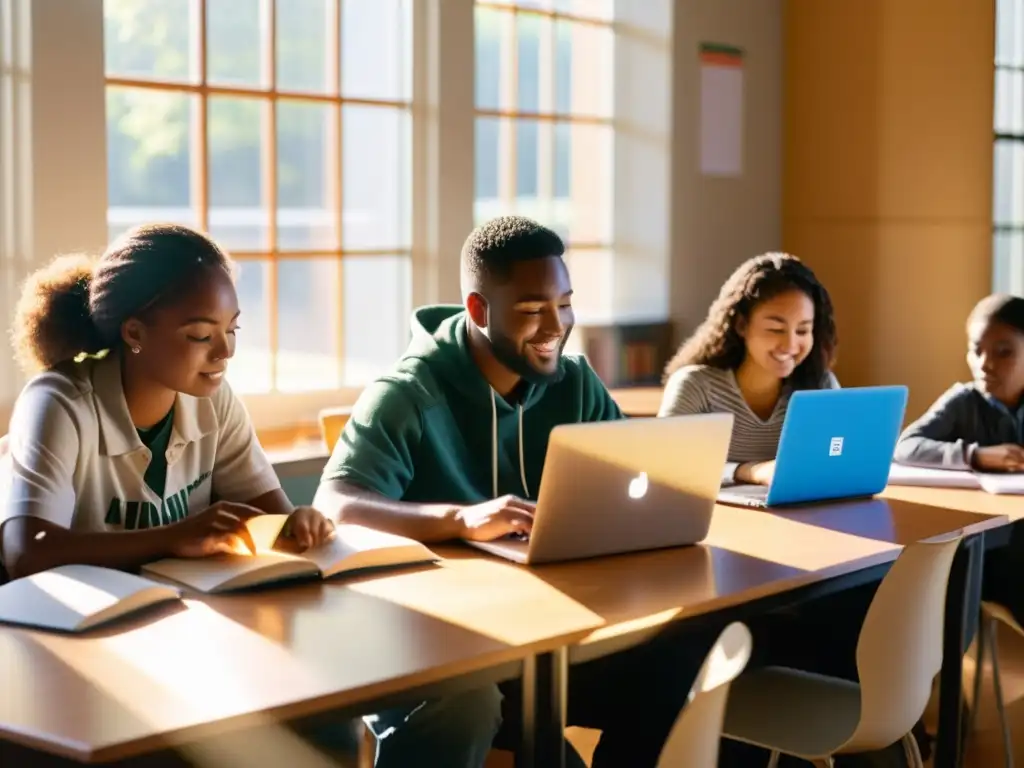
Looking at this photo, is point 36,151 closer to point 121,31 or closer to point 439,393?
point 121,31

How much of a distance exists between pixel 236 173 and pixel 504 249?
6.11 ft

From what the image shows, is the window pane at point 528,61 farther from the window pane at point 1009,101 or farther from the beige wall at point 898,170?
the window pane at point 1009,101

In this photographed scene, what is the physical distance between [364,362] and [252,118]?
87 cm

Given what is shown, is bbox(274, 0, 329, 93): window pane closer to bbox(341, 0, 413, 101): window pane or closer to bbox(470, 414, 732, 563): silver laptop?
bbox(341, 0, 413, 101): window pane

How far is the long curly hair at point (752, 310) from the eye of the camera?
340cm

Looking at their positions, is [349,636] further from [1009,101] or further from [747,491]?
[1009,101]

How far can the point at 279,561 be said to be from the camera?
7.14ft

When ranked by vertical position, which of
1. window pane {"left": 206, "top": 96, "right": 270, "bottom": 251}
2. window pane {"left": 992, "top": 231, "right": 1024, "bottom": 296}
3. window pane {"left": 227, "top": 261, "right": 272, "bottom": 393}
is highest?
window pane {"left": 206, "top": 96, "right": 270, "bottom": 251}

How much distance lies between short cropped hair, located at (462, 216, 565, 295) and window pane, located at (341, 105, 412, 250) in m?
1.98

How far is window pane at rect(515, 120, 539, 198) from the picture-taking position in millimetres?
5199

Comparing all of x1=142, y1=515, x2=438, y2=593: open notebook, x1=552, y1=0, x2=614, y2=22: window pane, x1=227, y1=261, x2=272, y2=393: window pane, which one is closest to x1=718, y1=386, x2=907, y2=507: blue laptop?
x1=142, y1=515, x2=438, y2=593: open notebook

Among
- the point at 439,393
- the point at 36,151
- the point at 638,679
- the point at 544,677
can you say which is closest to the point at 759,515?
the point at 638,679

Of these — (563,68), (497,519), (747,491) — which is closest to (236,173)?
(563,68)

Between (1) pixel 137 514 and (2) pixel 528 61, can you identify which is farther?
(2) pixel 528 61
